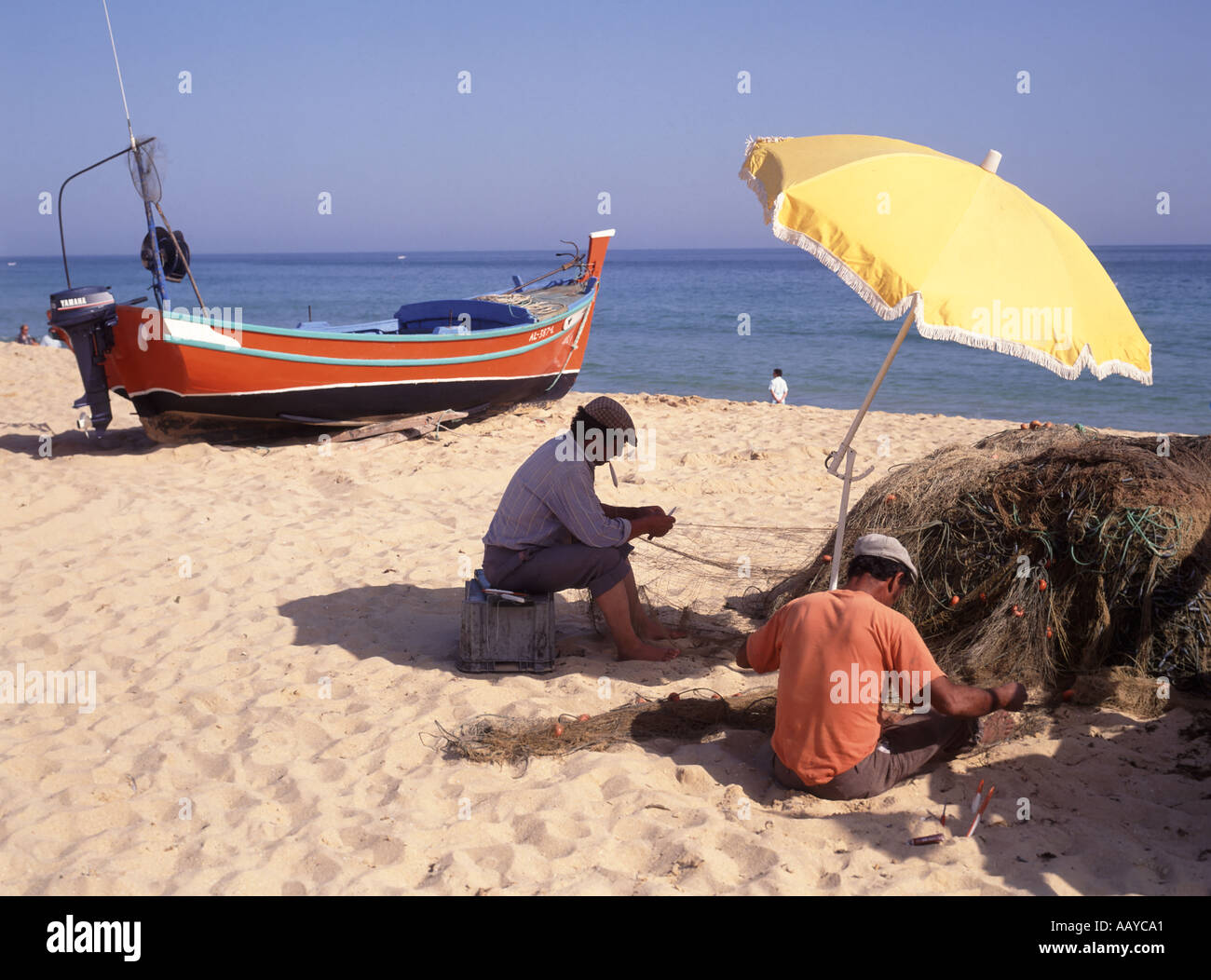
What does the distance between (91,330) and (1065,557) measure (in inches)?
344

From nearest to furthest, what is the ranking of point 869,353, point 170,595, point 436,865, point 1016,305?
point 436,865 → point 1016,305 → point 170,595 → point 869,353

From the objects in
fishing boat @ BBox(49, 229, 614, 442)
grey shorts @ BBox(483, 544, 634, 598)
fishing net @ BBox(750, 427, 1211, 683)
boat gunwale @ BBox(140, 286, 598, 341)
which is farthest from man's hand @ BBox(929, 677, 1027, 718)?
fishing boat @ BBox(49, 229, 614, 442)

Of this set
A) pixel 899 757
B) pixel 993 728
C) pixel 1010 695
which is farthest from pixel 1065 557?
pixel 899 757

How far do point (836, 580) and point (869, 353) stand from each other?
2313 cm

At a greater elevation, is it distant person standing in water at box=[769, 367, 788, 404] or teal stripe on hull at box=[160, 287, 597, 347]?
teal stripe on hull at box=[160, 287, 597, 347]

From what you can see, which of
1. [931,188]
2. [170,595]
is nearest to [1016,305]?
[931,188]

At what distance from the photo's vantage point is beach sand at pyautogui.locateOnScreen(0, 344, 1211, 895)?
9.84 feet

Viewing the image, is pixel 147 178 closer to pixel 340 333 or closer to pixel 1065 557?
pixel 340 333

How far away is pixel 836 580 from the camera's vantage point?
14.3 feet

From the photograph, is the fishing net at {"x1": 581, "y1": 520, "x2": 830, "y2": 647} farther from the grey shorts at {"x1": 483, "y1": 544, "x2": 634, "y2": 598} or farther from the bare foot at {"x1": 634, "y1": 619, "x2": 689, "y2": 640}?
the grey shorts at {"x1": 483, "y1": 544, "x2": 634, "y2": 598}

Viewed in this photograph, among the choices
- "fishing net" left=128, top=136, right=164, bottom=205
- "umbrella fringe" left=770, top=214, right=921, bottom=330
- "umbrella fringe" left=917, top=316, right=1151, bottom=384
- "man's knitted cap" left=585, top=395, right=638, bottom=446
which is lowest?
"man's knitted cap" left=585, top=395, right=638, bottom=446

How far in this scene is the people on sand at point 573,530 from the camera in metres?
4.48

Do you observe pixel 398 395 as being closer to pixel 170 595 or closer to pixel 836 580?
pixel 170 595

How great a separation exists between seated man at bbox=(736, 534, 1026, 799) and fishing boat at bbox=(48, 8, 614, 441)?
719 centimetres
